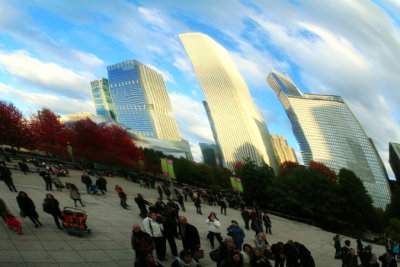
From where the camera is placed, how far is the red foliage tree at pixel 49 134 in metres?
49.9

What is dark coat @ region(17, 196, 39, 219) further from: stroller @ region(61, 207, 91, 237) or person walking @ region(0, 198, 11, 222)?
stroller @ region(61, 207, 91, 237)

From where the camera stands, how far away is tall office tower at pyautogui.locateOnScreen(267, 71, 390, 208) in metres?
148

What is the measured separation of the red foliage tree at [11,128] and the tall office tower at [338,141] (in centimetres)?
13582

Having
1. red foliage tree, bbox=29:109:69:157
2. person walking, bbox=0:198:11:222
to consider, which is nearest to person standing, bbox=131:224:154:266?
person walking, bbox=0:198:11:222

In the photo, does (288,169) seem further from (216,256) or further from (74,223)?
(216,256)

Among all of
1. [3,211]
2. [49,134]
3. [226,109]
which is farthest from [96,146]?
[226,109]

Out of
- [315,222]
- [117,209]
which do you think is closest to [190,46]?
[315,222]

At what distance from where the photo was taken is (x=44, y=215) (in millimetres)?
12844

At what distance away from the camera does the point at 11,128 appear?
44.4 meters

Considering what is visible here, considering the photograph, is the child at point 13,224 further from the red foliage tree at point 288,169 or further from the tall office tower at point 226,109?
the tall office tower at point 226,109

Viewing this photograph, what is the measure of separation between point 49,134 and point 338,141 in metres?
140

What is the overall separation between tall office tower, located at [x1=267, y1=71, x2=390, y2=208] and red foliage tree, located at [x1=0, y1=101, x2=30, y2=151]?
5347 inches

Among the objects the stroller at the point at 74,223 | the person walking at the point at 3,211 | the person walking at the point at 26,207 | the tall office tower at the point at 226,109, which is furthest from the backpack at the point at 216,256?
the tall office tower at the point at 226,109

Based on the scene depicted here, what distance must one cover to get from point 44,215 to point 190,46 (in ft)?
548
